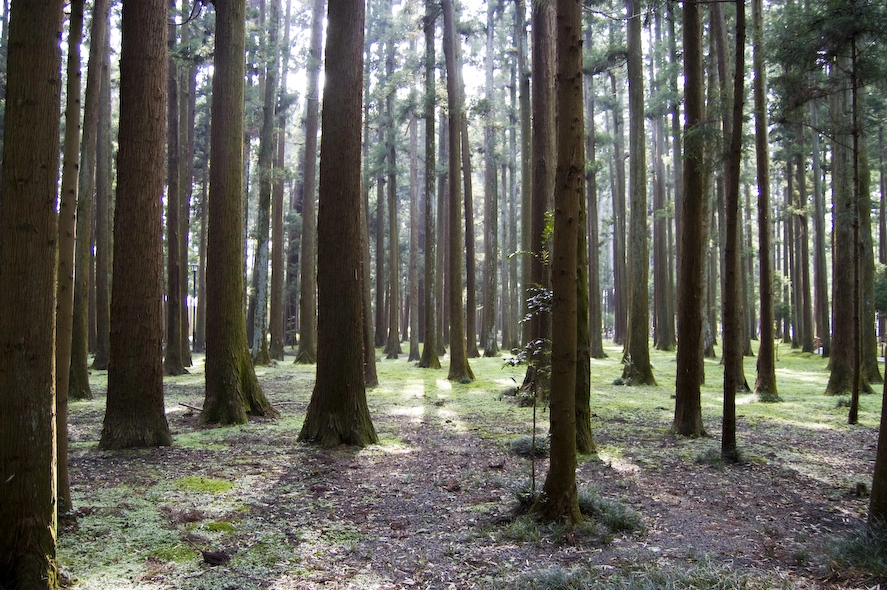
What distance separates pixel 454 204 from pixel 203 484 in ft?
38.1

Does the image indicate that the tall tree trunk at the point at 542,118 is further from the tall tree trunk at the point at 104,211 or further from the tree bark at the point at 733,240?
the tall tree trunk at the point at 104,211

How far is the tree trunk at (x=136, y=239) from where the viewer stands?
7.62m

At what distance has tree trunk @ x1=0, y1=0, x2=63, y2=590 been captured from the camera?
3309 millimetres

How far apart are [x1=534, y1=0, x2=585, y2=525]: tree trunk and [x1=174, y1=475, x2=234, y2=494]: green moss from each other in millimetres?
3101

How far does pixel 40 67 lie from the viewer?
11.1 feet

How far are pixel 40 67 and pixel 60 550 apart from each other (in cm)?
313

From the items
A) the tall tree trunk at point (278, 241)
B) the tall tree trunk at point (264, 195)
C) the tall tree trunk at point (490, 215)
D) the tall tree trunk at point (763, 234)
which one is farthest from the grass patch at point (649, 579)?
the tall tree trunk at point (490, 215)

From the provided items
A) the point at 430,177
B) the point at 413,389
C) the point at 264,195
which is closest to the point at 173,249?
the point at 264,195

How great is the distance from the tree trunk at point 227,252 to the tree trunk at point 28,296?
6.51 meters

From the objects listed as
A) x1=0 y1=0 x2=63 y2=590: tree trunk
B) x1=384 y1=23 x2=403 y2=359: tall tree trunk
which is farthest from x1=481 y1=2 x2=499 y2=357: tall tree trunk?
x1=0 y1=0 x2=63 y2=590: tree trunk

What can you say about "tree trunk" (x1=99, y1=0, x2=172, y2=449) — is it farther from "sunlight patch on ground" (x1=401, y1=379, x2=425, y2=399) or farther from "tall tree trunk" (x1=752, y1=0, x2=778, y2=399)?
"tall tree trunk" (x1=752, y1=0, x2=778, y2=399)

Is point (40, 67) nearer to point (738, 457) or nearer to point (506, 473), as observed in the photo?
point (506, 473)

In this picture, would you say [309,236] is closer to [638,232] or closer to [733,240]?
[638,232]

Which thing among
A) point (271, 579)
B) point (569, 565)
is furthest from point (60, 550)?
point (569, 565)
